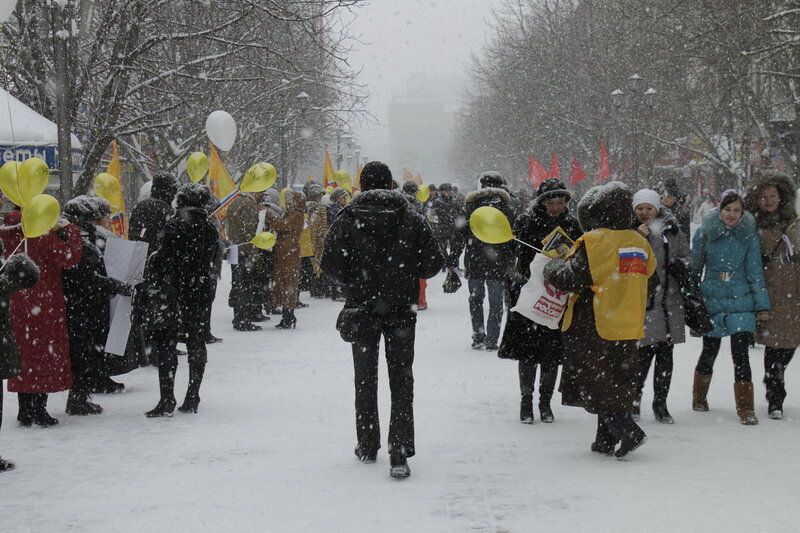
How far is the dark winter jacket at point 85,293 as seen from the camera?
25.2 ft

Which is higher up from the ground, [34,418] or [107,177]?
[107,177]

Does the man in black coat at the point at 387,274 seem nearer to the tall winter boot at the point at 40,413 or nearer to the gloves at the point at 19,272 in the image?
the gloves at the point at 19,272

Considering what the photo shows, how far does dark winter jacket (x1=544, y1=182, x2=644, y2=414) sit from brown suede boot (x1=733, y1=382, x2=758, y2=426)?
5.35 ft

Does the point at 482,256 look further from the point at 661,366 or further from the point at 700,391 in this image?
the point at 661,366

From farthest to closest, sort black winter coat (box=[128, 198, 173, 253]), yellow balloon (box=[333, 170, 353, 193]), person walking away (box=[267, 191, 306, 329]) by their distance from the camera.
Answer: yellow balloon (box=[333, 170, 353, 193])
person walking away (box=[267, 191, 306, 329])
black winter coat (box=[128, 198, 173, 253])

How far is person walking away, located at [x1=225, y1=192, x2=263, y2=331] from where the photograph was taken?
13.0 meters

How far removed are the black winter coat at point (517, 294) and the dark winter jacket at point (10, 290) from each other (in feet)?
10.6

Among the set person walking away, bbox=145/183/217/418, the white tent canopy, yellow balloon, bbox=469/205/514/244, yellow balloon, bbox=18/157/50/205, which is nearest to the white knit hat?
yellow balloon, bbox=469/205/514/244

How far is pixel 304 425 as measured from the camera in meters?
7.25

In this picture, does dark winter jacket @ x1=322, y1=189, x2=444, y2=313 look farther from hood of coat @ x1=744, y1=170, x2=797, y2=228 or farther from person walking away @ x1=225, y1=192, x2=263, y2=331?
person walking away @ x1=225, y1=192, x2=263, y2=331

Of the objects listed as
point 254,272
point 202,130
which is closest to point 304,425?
point 254,272

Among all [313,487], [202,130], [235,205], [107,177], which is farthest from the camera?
[202,130]

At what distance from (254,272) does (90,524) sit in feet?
28.1

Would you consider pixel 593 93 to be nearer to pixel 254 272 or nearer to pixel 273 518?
pixel 254 272
